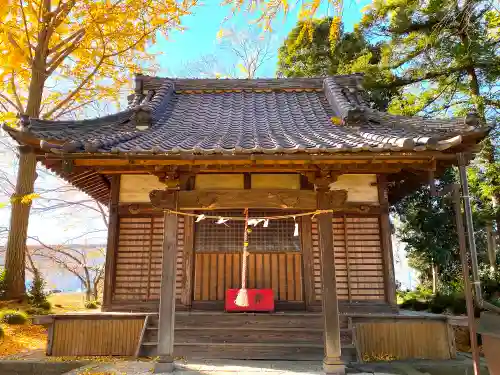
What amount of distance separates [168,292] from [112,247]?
2991mm

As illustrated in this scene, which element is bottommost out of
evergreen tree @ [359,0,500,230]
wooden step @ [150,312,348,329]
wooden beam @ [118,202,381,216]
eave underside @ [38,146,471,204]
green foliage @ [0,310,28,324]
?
green foliage @ [0,310,28,324]

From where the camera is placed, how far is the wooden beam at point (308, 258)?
316 inches

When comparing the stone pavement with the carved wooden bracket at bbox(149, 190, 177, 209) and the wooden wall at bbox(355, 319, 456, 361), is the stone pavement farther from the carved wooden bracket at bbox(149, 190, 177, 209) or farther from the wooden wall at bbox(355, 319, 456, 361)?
the carved wooden bracket at bbox(149, 190, 177, 209)

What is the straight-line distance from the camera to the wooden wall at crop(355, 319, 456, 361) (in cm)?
708

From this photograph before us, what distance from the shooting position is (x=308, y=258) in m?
8.21

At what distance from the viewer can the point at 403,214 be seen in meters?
16.0

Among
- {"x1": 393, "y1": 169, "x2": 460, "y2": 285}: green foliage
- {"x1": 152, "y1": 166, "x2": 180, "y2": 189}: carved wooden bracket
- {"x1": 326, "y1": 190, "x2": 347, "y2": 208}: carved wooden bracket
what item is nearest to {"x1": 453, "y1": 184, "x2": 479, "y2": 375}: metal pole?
{"x1": 326, "y1": 190, "x2": 347, "y2": 208}: carved wooden bracket

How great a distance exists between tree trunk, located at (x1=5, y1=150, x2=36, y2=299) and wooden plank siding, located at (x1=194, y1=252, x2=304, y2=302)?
5977 millimetres

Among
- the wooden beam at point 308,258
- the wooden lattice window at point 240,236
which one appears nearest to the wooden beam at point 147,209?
the wooden beam at point 308,258

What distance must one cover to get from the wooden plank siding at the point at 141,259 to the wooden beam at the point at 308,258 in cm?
281

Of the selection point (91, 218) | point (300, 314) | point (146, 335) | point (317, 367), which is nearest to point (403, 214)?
point (300, 314)

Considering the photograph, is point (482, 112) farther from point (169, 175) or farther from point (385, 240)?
point (169, 175)

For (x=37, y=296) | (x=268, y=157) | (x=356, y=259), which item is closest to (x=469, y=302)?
(x=356, y=259)

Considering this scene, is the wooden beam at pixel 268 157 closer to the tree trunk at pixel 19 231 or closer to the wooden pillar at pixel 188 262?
the wooden pillar at pixel 188 262
